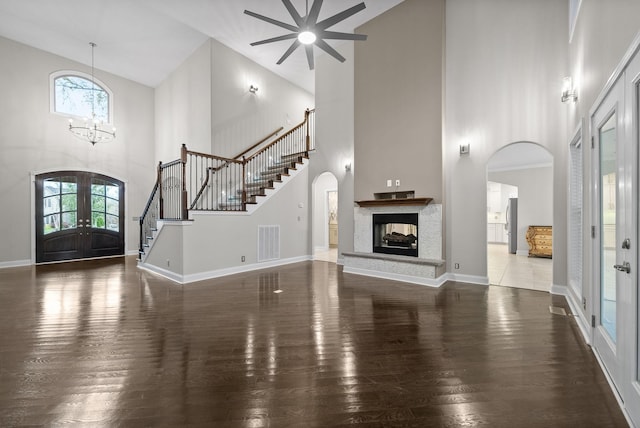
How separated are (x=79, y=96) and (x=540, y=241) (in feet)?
46.2

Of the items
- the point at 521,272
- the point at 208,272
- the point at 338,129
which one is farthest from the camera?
the point at 338,129

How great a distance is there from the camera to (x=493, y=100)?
493cm

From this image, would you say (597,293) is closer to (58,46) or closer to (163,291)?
(163,291)

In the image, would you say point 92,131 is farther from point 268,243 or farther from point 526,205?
point 526,205

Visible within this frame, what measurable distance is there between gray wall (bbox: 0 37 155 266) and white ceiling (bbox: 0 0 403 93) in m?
0.47

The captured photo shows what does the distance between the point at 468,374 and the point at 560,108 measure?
447 cm

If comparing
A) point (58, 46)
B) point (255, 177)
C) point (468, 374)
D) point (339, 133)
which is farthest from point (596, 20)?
point (58, 46)

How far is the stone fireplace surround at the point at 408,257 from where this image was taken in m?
5.09

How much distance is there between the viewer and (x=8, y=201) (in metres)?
6.77

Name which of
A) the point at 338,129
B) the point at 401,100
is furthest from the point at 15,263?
the point at 401,100

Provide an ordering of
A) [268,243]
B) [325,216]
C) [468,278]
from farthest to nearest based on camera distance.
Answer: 1. [325,216]
2. [268,243]
3. [468,278]

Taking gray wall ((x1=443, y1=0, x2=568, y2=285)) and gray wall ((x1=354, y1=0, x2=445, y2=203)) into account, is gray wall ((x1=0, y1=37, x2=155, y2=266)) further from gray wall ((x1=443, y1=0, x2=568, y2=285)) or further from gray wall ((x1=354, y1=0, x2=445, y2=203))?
gray wall ((x1=443, y1=0, x2=568, y2=285))

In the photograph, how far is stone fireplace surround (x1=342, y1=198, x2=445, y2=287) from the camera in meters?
5.09

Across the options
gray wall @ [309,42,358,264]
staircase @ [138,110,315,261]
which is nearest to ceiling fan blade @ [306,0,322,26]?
staircase @ [138,110,315,261]
